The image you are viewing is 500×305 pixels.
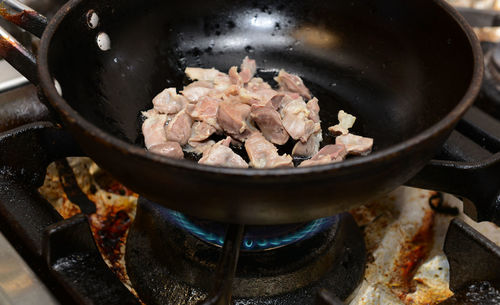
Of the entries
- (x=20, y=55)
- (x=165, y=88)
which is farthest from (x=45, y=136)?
(x=165, y=88)

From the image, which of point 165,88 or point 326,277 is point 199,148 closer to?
point 165,88

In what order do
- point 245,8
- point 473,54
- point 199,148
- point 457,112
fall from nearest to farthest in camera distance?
point 457,112 → point 473,54 → point 199,148 → point 245,8

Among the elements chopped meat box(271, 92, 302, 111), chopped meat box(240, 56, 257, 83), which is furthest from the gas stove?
chopped meat box(240, 56, 257, 83)

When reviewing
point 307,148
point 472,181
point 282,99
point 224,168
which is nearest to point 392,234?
point 472,181

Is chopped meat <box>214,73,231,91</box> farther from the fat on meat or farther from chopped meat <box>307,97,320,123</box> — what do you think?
chopped meat <box>307,97,320,123</box>

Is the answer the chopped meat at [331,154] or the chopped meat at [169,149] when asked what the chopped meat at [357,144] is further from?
the chopped meat at [169,149]

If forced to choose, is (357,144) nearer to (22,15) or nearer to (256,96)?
(256,96)

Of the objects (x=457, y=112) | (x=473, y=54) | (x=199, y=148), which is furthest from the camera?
(x=199, y=148)
